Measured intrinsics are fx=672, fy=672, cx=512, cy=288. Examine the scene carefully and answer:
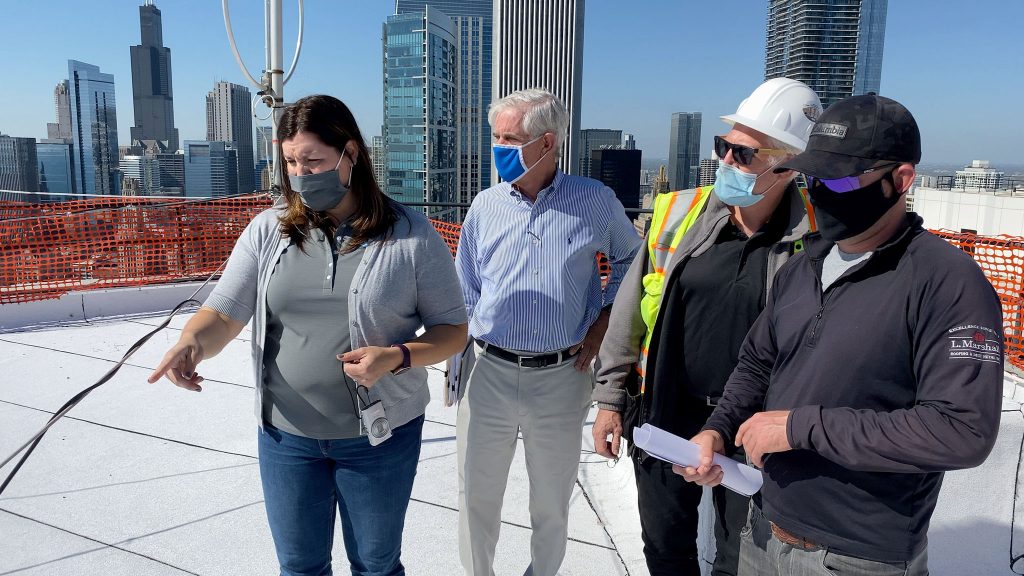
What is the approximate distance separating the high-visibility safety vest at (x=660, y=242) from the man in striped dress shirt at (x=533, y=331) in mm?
373

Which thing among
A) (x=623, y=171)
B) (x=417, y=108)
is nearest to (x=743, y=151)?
(x=623, y=171)

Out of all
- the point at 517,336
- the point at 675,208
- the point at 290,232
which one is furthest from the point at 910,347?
the point at 290,232

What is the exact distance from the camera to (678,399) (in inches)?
80.7

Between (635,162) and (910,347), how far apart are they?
134481 mm

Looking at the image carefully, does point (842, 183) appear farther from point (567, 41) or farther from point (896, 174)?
point (567, 41)

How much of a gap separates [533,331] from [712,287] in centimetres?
73

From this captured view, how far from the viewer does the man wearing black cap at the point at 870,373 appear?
1.18 m

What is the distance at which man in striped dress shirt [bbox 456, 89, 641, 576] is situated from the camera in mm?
2482

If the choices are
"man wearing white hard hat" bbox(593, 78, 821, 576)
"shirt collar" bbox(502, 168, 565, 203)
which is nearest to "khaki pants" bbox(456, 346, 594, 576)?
"man wearing white hard hat" bbox(593, 78, 821, 576)

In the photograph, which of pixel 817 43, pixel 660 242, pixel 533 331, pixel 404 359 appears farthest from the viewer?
pixel 817 43

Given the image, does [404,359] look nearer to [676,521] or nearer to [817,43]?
[676,521]

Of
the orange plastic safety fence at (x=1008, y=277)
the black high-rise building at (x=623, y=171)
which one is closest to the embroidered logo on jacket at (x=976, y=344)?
the orange plastic safety fence at (x=1008, y=277)

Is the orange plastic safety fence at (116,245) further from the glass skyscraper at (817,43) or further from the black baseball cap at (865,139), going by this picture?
the glass skyscraper at (817,43)

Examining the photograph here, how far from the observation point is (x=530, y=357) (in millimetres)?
2479
